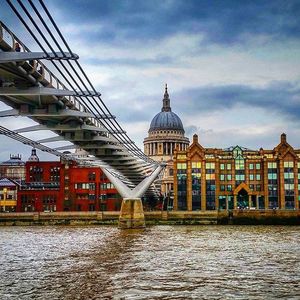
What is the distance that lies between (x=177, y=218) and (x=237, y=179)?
17383 mm

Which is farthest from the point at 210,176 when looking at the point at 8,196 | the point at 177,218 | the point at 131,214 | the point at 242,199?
the point at 8,196

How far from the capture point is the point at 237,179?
86125mm

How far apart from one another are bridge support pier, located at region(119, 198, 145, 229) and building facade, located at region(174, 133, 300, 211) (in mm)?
27355

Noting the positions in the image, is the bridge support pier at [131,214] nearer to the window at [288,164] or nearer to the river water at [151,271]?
the river water at [151,271]

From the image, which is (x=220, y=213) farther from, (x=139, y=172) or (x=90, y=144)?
A: (x=90, y=144)

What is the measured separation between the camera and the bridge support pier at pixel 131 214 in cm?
5659

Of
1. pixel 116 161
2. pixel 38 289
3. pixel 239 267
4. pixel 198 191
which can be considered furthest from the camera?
pixel 198 191

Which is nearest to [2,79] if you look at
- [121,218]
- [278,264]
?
[278,264]

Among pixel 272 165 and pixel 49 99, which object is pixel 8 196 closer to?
pixel 272 165

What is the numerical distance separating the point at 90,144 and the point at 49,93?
15499mm

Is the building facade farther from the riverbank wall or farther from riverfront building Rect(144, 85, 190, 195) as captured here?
riverfront building Rect(144, 85, 190, 195)

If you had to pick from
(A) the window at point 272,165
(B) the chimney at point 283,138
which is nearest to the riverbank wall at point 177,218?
(A) the window at point 272,165

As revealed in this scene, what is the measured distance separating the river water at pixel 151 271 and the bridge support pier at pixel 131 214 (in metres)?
20.5

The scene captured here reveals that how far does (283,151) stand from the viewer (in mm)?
84562
